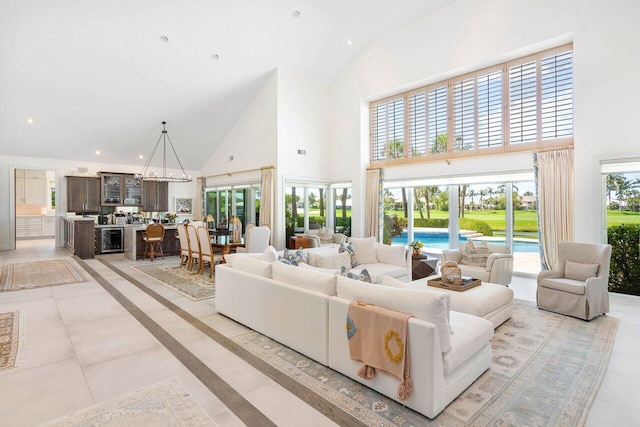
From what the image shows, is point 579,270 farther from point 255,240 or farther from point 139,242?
point 139,242

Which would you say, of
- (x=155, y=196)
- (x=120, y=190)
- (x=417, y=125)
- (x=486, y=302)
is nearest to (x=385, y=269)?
(x=486, y=302)

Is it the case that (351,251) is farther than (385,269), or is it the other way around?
(351,251)

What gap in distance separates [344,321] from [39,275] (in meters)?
6.95

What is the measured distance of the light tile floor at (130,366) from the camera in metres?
2.37

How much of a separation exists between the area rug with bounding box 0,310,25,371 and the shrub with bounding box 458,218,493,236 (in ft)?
25.1

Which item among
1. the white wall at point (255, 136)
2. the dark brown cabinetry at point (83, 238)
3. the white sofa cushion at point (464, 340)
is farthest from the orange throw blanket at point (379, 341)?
the dark brown cabinetry at point (83, 238)

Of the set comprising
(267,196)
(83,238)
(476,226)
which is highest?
(267,196)

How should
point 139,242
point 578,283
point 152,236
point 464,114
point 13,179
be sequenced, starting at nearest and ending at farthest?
point 578,283, point 464,114, point 152,236, point 139,242, point 13,179

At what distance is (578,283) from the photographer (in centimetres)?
434

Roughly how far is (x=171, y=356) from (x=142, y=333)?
81 centimetres

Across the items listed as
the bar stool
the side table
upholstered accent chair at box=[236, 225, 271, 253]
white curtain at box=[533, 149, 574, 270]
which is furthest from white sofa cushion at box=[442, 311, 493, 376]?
the bar stool

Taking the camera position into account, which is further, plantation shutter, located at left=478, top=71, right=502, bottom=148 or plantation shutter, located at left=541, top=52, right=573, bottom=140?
plantation shutter, located at left=478, top=71, right=502, bottom=148

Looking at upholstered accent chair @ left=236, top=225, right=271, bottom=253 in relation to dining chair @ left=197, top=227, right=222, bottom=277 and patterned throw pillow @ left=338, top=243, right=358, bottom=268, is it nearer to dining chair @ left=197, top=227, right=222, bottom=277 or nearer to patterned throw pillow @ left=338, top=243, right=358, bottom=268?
dining chair @ left=197, top=227, right=222, bottom=277

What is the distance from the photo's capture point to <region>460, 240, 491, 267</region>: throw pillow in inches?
225
